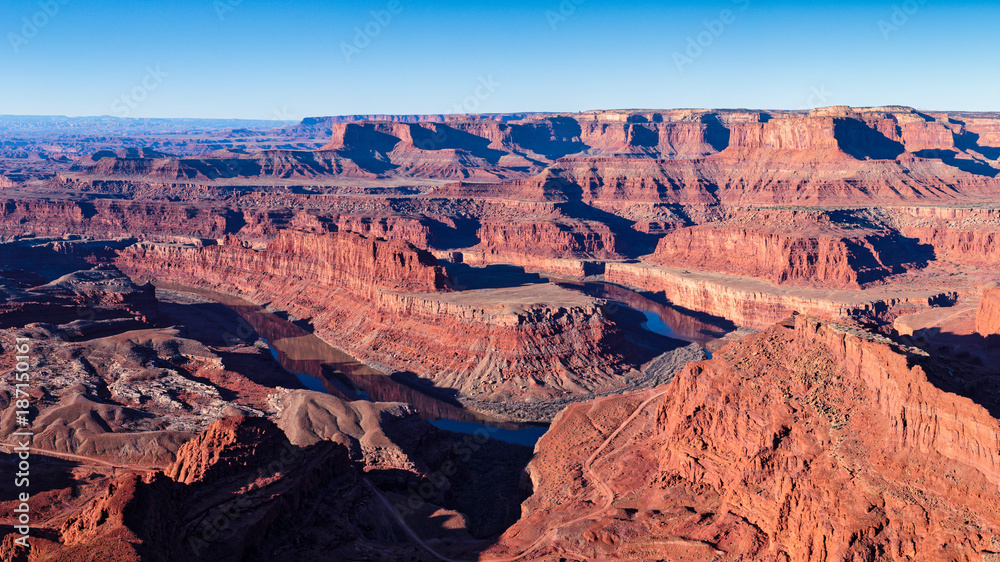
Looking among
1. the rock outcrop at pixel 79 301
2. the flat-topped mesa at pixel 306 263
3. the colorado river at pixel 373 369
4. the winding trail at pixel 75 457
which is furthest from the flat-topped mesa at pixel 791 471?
the rock outcrop at pixel 79 301

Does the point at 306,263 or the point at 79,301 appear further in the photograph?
the point at 306,263

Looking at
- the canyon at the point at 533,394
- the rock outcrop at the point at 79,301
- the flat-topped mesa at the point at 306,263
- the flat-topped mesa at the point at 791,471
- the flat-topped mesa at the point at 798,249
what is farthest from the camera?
the flat-topped mesa at the point at 798,249

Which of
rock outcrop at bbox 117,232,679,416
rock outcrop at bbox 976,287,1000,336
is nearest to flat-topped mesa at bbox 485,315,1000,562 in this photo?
rock outcrop at bbox 976,287,1000,336

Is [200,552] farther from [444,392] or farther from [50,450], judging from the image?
[444,392]

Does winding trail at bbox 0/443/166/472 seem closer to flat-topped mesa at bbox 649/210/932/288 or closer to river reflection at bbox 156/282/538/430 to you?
river reflection at bbox 156/282/538/430

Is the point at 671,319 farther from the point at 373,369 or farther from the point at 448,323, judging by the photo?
the point at 373,369

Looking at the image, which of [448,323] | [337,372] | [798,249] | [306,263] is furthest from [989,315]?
[306,263]

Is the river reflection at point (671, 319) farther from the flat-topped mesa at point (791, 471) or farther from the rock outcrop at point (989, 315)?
the flat-topped mesa at point (791, 471)
